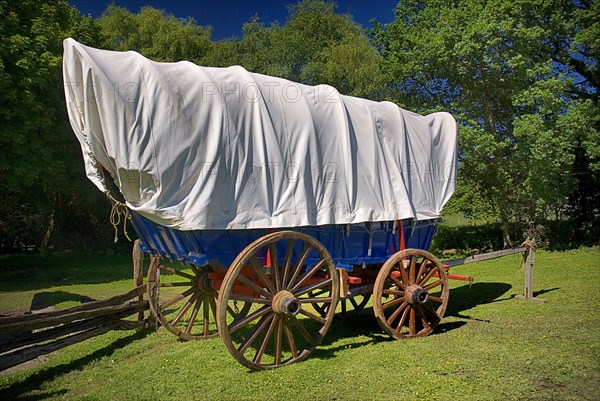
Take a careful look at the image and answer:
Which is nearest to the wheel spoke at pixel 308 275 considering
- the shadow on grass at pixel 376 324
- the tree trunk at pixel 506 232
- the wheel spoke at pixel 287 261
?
the wheel spoke at pixel 287 261

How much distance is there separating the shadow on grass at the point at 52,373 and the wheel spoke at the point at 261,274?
269cm

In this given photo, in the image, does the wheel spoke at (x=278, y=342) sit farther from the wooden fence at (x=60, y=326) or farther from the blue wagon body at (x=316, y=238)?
the wooden fence at (x=60, y=326)

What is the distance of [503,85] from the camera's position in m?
18.6

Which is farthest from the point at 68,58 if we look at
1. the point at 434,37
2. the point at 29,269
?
the point at 29,269

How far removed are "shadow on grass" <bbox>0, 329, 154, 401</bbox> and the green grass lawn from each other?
13 mm

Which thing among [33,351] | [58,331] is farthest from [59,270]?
[33,351]

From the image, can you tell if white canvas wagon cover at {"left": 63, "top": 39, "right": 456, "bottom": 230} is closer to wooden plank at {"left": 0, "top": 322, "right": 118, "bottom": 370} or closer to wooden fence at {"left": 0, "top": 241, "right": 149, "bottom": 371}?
wooden fence at {"left": 0, "top": 241, "right": 149, "bottom": 371}

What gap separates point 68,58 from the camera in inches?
210

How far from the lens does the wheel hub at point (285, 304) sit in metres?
5.91

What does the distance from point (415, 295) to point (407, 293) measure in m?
0.12

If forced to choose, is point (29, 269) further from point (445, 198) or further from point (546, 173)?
point (546, 173)

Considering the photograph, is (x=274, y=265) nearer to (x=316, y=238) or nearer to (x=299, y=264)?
(x=299, y=264)

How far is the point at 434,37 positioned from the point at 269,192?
47.2 feet

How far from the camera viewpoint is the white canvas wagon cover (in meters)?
5.32
